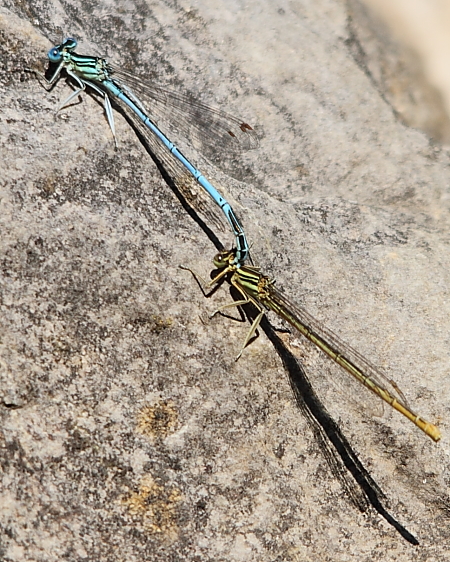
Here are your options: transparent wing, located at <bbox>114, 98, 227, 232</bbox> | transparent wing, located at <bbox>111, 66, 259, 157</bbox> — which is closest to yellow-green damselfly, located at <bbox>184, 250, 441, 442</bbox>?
transparent wing, located at <bbox>114, 98, 227, 232</bbox>

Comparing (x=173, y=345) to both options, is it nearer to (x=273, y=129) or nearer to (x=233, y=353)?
(x=233, y=353)

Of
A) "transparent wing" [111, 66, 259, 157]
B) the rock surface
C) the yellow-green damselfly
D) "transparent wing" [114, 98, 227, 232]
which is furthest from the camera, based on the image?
"transparent wing" [111, 66, 259, 157]

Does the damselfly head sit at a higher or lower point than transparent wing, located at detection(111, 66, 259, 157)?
lower

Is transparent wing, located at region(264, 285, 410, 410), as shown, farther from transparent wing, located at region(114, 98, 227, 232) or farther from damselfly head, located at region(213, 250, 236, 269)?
transparent wing, located at region(114, 98, 227, 232)

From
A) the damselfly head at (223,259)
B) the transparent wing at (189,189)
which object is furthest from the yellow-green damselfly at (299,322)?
the transparent wing at (189,189)

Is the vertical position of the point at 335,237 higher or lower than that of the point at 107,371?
higher

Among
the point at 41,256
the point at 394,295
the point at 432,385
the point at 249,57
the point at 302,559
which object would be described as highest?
the point at 249,57

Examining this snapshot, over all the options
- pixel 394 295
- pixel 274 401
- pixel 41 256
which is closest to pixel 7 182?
pixel 41 256
